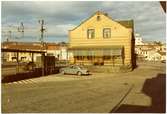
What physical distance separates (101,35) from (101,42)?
1.23m

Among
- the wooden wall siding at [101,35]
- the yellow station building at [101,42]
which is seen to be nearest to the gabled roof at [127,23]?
the yellow station building at [101,42]

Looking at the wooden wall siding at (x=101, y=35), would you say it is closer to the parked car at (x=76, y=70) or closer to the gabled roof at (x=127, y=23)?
the gabled roof at (x=127, y=23)

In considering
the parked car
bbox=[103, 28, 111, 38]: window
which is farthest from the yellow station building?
the parked car

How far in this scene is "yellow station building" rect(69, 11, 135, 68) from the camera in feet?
162

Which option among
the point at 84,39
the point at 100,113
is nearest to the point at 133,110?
the point at 100,113

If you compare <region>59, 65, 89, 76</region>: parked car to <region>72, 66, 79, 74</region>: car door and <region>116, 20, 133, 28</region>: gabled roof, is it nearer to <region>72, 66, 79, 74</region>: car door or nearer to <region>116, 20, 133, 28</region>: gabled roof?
<region>72, 66, 79, 74</region>: car door

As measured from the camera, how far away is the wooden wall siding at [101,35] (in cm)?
4989

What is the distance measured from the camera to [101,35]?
5131 centimetres

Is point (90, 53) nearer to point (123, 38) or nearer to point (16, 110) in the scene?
A: point (123, 38)

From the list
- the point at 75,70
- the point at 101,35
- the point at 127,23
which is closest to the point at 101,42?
the point at 101,35

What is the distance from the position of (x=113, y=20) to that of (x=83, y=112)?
38973 millimetres

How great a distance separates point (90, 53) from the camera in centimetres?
5022

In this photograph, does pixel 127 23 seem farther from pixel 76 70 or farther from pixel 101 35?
pixel 76 70

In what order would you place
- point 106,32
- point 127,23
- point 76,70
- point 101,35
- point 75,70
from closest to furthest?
point 76,70, point 75,70, point 106,32, point 101,35, point 127,23
